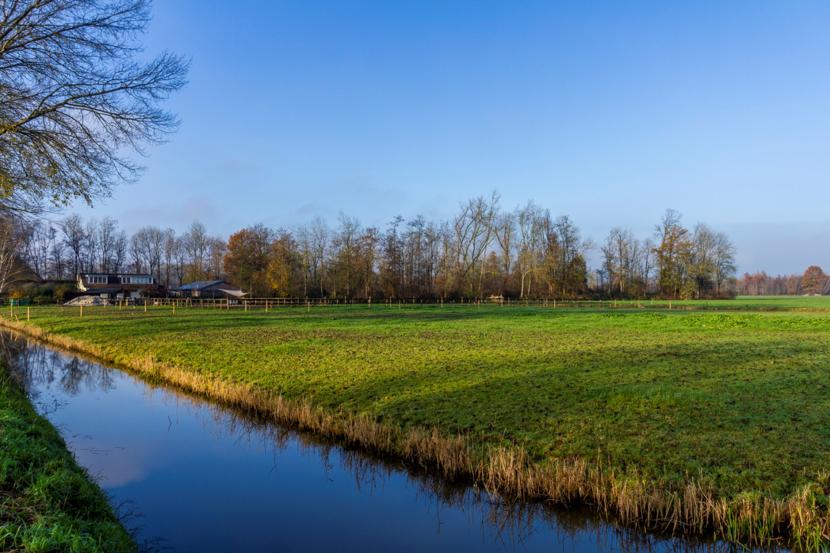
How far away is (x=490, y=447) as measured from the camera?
29.3 feet

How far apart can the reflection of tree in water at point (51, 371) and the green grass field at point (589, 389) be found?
1604mm

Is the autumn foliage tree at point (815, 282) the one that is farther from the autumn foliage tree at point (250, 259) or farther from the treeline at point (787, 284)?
the autumn foliage tree at point (250, 259)

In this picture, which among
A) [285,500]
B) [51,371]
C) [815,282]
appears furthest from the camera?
[815,282]

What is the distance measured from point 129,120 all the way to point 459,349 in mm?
14659

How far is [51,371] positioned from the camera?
20.9 m

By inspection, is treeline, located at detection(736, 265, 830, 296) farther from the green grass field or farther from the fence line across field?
the green grass field

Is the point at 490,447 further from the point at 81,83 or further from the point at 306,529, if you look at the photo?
the point at 81,83

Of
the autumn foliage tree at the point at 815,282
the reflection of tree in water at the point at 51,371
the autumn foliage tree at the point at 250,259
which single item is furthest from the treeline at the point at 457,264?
the autumn foliage tree at the point at 815,282

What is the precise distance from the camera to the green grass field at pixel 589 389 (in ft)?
26.8

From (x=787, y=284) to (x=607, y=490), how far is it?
217 m

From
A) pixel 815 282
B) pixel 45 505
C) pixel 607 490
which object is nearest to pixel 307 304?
pixel 607 490

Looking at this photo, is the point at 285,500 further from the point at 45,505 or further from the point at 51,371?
the point at 51,371

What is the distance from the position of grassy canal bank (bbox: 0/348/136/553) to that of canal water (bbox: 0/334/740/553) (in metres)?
1.48

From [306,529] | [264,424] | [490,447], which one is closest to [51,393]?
[264,424]
